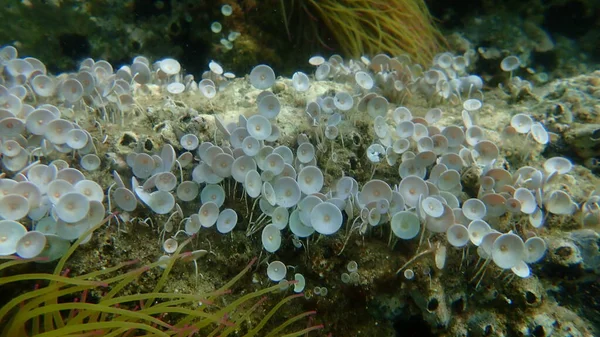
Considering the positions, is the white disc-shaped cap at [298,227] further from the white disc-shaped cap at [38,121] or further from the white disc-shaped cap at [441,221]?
the white disc-shaped cap at [38,121]

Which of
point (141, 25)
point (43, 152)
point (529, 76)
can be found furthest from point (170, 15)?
point (529, 76)

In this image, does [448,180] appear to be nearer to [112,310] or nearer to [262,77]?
[262,77]

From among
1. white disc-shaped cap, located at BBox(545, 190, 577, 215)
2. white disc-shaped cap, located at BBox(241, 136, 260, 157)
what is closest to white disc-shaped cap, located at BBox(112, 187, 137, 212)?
white disc-shaped cap, located at BBox(241, 136, 260, 157)

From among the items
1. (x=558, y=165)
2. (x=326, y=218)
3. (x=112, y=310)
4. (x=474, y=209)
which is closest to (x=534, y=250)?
(x=474, y=209)

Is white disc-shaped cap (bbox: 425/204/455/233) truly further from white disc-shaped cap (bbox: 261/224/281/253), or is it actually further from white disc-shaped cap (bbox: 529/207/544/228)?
white disc-shaped cap (bbox: 261/224/281/253)

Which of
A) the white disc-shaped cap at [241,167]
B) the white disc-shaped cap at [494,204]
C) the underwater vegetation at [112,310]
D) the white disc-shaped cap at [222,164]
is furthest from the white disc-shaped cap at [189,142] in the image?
the white disc-shaped cap at [494,204]

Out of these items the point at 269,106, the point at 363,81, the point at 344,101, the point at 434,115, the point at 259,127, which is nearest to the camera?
the point at 259,127

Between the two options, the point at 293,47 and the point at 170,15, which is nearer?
the point at 170,15

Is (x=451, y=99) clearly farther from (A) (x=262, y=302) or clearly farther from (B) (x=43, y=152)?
(B) (x=43, y=152)
